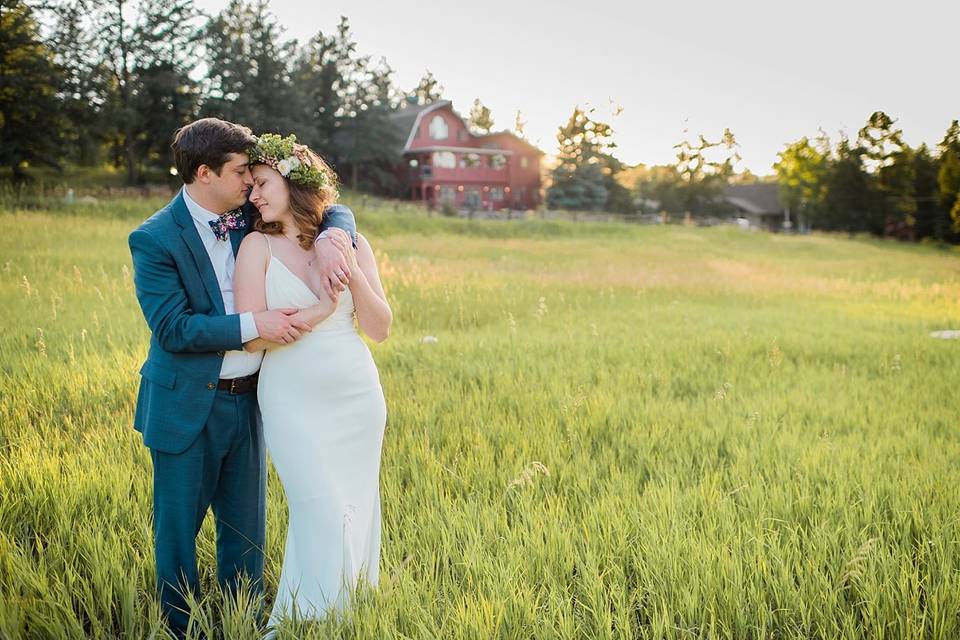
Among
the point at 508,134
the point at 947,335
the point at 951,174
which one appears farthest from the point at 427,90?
the point at 947,335

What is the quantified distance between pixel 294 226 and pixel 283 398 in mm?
803

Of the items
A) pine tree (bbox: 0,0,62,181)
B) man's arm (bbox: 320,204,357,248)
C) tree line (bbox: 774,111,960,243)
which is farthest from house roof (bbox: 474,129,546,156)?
man's arm (bbox: 320,204,357,248)

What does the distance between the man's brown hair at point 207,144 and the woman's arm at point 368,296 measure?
26.8 inches

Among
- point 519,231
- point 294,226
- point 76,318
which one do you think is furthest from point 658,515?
point 519,231

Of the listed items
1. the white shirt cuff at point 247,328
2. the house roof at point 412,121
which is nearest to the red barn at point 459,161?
the house roof at point 412,121

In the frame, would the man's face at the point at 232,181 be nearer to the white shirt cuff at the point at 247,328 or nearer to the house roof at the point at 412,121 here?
the white shirt cuff at the point at 247,328

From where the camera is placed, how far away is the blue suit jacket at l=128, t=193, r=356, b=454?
3082 mm

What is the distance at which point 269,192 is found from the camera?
321 centimetres

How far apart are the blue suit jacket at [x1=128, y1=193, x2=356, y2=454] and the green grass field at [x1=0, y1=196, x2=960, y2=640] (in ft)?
2.86

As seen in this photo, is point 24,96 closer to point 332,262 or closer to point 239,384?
point 239,384

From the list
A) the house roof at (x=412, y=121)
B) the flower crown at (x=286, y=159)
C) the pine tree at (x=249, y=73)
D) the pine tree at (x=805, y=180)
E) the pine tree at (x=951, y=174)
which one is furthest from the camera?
the pine tree at (x=805, y=180)

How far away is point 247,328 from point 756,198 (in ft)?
283

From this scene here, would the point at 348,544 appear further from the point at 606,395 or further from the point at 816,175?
the point at 816,175

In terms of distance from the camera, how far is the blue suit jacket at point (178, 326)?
10.1 ft
